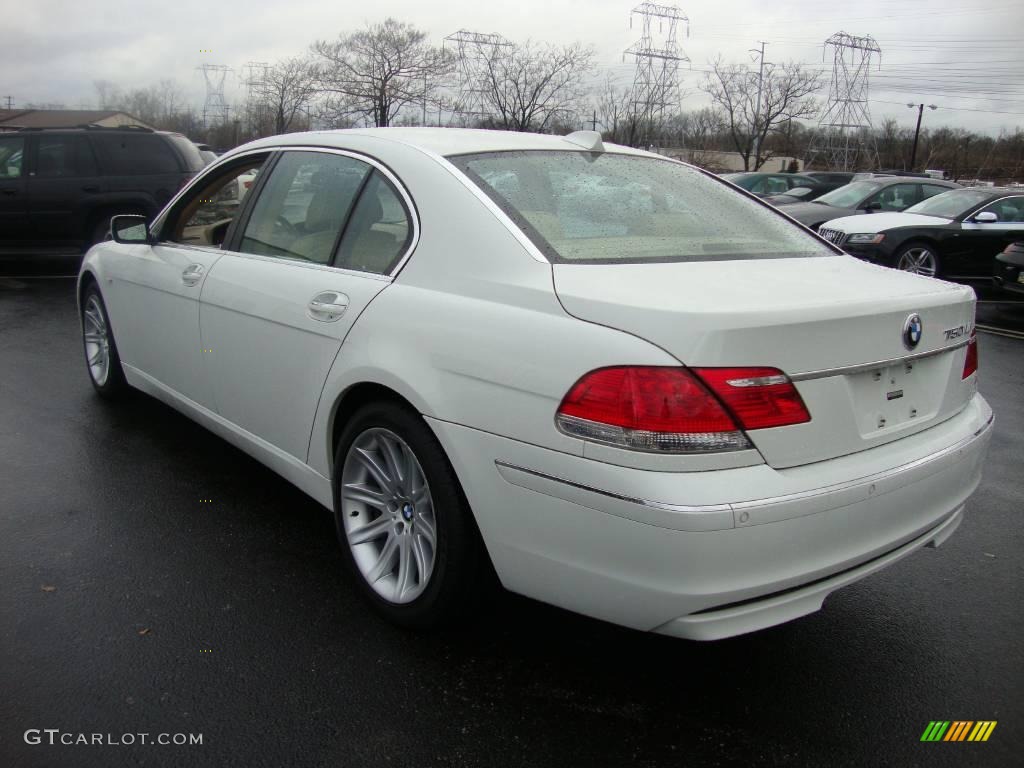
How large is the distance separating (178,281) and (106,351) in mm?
1514

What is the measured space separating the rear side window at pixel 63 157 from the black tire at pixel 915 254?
1060cm

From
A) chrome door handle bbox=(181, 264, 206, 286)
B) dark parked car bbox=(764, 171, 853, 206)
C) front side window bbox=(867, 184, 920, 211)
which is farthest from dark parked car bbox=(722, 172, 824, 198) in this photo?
chrome door handle bbox=(181, 264, 206, 286)

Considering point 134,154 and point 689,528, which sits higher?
point 134,154

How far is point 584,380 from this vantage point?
2.18 m

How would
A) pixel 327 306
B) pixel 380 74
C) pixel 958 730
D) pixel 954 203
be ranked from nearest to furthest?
1. pixel 958 730
2. pixel 327 306
3. pixel 954 203
4. pixel 380 74

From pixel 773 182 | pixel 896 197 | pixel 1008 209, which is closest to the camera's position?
pixel 1008 209

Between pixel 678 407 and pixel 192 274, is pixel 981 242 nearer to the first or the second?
pixel 192 274

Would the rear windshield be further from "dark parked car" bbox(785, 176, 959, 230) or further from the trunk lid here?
"dark parked car" bbox(785, 176, 959, 230)

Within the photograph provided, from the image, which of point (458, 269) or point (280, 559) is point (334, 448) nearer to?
point (280, 559)

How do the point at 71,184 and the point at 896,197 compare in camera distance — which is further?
the point at 896,197

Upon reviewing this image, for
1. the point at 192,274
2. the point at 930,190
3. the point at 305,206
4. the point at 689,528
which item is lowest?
the point at 689,528

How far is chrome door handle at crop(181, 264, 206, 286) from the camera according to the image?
384 centimetres

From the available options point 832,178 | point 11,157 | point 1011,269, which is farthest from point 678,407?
point 832,178

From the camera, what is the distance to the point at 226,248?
3807 millimetres
